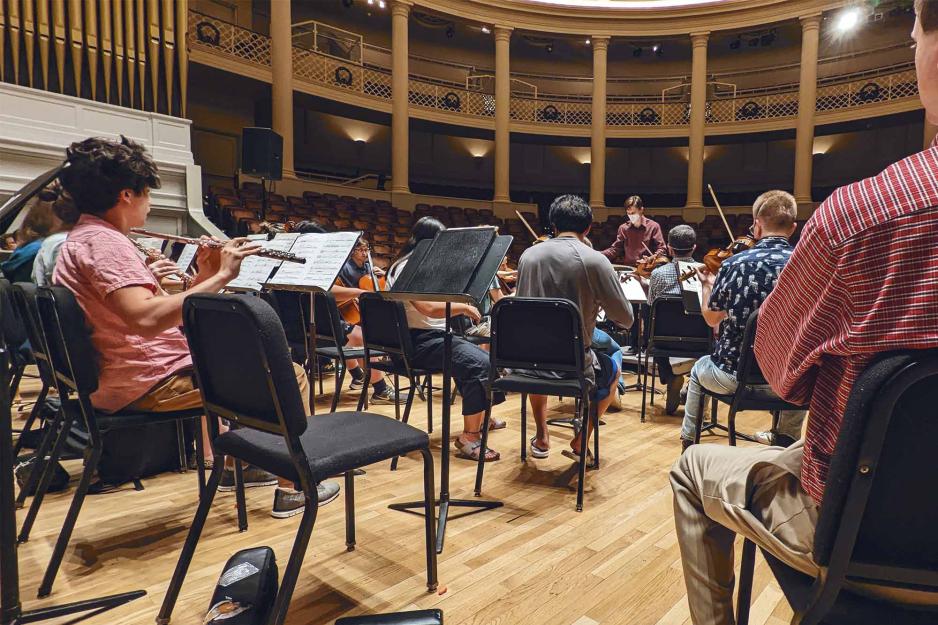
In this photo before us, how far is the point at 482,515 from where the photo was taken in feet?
7.11

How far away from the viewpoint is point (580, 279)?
2471 millimetres

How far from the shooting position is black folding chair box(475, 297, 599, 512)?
85.8 inches

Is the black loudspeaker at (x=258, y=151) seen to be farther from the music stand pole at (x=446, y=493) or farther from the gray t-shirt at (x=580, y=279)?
the music stand pole at (x=446, y=493)

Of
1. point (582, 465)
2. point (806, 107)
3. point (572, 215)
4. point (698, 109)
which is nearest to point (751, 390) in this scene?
point (582, 465)

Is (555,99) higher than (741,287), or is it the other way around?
(555,99)

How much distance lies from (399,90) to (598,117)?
14.0 ft

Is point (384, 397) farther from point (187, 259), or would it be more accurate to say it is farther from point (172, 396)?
point (172, 396)

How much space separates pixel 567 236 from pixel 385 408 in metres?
1.87

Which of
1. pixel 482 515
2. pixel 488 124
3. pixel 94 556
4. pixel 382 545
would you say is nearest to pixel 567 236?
pixel 482 515

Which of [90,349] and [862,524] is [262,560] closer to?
[90,349]

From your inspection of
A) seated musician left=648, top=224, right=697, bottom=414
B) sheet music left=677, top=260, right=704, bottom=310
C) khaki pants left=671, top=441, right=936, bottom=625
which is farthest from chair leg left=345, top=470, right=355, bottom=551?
seated musician left=648, top=224, right=697, bottom=414

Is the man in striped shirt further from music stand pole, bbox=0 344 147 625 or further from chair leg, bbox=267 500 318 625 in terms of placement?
music stand pole, bbox=0 344 147 625

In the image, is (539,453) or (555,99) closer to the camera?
(539,453)

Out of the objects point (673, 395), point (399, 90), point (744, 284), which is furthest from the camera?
point (399, 90)
